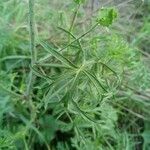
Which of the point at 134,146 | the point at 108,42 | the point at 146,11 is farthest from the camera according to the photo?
the point at 146,11

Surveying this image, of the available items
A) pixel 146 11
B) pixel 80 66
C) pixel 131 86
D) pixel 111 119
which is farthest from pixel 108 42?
pixel 146 11

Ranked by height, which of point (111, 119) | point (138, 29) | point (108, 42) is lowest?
point (111, 119)

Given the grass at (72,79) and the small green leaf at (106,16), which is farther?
the grass at (72,79)

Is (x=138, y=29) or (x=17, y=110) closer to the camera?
(x=17, y=110)

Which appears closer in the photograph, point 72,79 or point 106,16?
point 106,16

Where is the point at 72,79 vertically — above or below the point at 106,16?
below

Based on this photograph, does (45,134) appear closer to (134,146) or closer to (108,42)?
(134,146)

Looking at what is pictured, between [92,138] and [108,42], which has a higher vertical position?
[108,42]

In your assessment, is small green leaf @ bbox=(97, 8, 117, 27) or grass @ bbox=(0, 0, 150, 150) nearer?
small green leaf @ bbox=(97, 8, 117, 27)
